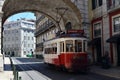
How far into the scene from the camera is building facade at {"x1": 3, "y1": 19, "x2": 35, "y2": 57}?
128m

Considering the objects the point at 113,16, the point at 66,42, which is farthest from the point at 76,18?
the point at 66,42

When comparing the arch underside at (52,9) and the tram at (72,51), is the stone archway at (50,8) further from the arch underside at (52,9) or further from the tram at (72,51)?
the tram at (72,51)

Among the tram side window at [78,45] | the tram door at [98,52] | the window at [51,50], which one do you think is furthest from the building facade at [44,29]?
the tram side window at [78,45]

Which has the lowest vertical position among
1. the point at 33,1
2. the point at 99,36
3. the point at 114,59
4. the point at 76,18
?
the point at 114,59

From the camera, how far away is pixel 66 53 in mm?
23422

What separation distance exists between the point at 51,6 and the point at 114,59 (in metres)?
13.5

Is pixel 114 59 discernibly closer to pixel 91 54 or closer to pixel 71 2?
pixel 91 54

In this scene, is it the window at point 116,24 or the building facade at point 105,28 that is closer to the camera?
the window at point 116,24

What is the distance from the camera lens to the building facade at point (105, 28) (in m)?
28.3

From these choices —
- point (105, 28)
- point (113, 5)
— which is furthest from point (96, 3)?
point (113, 5)

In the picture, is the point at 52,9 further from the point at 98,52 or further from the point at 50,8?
the point at 98,52

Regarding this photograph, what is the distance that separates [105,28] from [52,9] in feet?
37.3

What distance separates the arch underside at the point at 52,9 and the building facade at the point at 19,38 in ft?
281

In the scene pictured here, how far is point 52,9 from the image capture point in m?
39.8
